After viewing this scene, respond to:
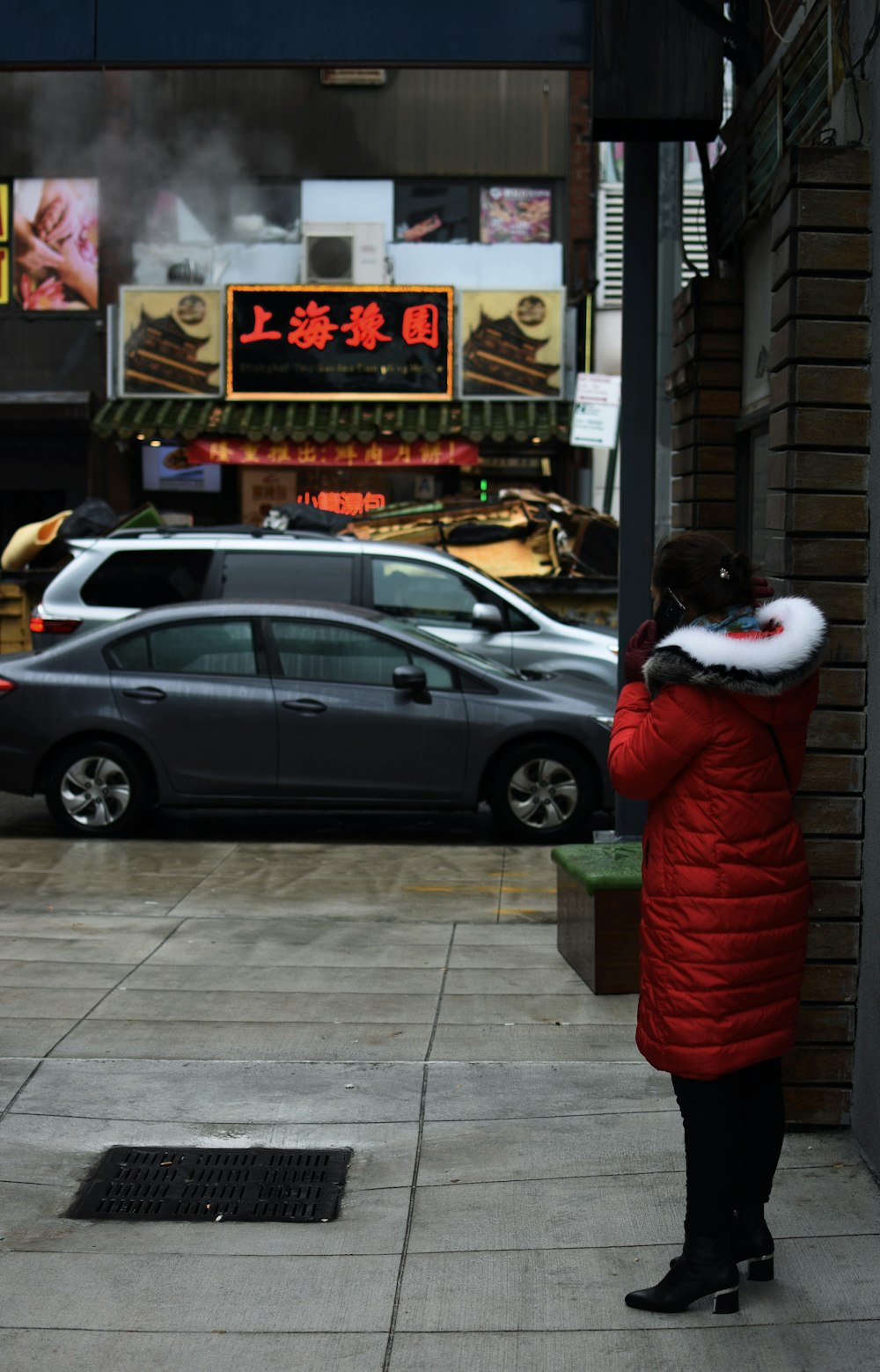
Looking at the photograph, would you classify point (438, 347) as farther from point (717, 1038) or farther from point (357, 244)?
point (717, 1038)

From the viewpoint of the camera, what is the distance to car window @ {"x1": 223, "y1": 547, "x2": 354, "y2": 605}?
42.8 ft

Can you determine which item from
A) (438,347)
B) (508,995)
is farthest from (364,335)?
(508,995)

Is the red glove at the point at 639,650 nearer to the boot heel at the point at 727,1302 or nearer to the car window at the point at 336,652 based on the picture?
the boot heel at the point at 727,1302

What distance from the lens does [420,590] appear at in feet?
43.5

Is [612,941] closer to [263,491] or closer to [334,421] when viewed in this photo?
[334,421]

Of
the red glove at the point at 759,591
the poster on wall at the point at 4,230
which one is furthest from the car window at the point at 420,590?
the poster on wall at the point at 4,230

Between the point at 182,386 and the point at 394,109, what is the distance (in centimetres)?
503

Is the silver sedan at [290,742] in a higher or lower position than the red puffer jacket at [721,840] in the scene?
lower

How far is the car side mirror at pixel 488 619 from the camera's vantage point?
12922 millimetres

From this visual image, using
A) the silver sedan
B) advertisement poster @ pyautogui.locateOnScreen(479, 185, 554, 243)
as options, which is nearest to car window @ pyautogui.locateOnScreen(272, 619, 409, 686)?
the silver sedan

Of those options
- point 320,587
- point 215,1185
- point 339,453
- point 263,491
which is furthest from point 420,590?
point 263,491

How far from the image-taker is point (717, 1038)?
150 inches

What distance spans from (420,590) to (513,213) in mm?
12886

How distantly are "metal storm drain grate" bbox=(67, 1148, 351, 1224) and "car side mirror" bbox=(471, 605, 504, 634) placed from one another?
8.06 meters
